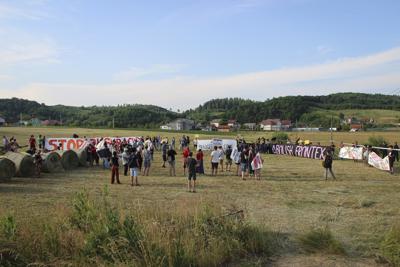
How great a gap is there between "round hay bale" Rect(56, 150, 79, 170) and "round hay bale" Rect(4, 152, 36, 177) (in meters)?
3.67

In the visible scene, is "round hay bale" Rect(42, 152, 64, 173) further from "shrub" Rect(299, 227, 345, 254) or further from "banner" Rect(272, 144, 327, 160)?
"banner" Rect(272, 144, 327, 160)

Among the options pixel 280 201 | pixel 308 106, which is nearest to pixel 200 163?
pixel 280 201

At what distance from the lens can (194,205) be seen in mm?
9484

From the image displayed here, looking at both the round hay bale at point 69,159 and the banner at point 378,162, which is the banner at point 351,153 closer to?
the banner at point 378,162

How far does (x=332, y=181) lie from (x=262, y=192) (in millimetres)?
5805

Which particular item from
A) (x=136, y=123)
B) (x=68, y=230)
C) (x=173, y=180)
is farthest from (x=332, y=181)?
(x=136, y=123)

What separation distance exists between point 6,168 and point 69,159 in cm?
655

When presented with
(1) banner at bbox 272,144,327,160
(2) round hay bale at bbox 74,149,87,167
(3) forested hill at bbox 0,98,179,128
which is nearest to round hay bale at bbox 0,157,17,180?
(2) round hay bale at bbox 74,149,87,167

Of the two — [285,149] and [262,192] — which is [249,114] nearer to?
[285,149]

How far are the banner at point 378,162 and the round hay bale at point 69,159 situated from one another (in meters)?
18.6

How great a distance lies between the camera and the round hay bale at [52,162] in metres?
22.2

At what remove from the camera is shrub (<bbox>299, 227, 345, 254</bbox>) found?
28.7 ft

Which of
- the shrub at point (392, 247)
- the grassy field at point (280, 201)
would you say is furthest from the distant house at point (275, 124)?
the shrub at point (392, 247)

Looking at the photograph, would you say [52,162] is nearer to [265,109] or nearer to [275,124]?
[275,124]
